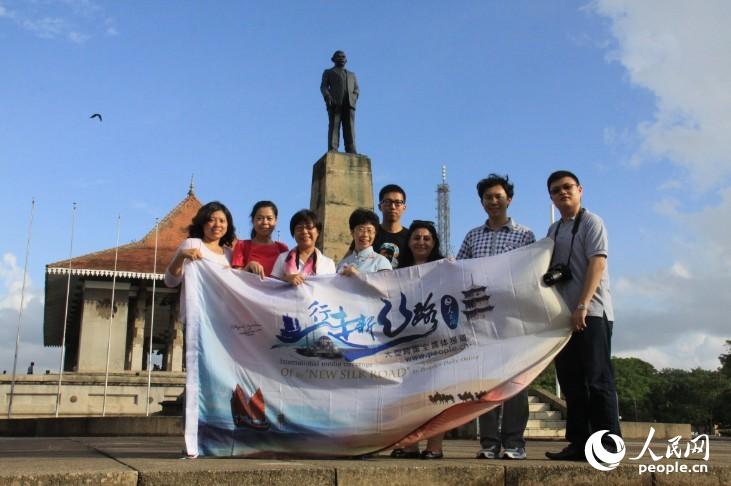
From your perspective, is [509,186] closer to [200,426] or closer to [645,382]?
[200,426]

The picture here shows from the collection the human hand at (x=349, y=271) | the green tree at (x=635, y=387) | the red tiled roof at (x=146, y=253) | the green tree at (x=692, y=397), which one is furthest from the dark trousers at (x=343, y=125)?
the green tree at (x=635, y=387)

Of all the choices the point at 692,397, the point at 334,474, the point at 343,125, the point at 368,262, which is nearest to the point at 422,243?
the point at 368,262

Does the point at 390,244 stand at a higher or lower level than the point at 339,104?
lower

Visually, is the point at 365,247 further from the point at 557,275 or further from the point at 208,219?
the point at 557,275

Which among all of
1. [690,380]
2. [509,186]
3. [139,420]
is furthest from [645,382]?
[509,186]

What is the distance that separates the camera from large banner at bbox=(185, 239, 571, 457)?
13.8 feet

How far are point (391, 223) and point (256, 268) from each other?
4.18ft

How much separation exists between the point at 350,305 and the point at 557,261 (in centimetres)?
139

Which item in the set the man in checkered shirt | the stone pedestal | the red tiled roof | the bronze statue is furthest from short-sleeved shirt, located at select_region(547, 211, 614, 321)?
the red tiled roof

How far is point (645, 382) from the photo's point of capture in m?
68.4

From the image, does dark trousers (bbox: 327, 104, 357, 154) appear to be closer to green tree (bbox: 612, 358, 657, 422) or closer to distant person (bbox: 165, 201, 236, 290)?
distant person (bbox: 165, 201, 236, 290)

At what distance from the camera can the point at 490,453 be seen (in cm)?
439

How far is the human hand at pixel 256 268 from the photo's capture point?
Result: 471 centimetres

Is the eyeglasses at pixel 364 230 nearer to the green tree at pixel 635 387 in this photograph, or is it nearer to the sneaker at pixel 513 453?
the sneaker at pixel 513 453
